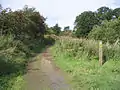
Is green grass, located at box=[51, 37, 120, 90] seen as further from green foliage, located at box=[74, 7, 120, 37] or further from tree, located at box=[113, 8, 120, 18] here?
tree, located at box=[113, 8, 120, 18]

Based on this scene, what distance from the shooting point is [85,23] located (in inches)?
2296

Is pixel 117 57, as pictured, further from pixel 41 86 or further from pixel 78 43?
pixel 41 86

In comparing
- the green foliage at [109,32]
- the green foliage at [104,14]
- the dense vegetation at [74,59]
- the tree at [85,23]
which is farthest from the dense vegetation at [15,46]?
the green foliage at [104,14]

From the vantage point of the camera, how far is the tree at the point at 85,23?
56.8m

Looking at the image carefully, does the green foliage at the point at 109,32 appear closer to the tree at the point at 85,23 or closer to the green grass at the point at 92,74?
the green grass at the point at 92,74

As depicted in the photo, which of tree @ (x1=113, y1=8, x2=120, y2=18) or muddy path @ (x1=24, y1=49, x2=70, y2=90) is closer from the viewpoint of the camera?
muddy path @ (x1=24, y1=49, x2=70, y2=90)

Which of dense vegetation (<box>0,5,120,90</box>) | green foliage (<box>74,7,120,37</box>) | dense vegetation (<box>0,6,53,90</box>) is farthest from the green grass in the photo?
green foliage (<box>74,7,120,37</box>)

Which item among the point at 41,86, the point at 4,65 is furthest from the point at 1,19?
the point at 41,86

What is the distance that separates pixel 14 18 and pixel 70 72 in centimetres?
1298

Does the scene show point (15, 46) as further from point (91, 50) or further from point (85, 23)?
point (85, 23)

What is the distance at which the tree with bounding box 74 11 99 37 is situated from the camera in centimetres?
5681

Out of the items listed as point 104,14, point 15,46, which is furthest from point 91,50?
point 104,14

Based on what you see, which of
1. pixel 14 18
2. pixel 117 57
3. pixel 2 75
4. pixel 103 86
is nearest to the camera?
pixel 103 86

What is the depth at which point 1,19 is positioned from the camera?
65.9 feet
